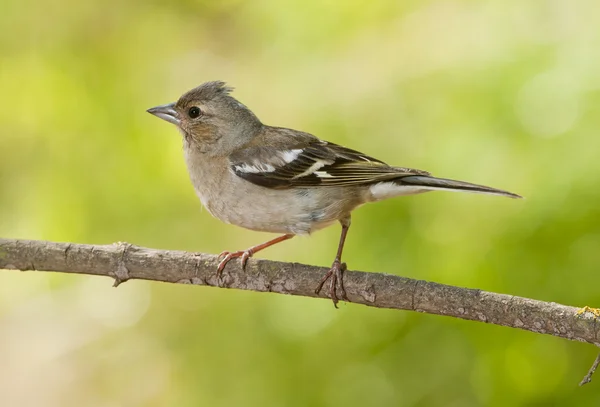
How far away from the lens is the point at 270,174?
4.53 m

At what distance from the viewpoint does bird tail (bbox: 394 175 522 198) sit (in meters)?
3.81

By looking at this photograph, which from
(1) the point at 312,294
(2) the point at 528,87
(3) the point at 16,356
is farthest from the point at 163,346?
(2) the point at 528,87

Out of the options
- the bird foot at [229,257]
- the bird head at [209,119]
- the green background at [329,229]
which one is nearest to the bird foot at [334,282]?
the bird foot at [229,257]

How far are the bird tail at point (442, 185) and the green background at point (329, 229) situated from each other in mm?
684

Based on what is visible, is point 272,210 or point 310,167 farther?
point 310,167

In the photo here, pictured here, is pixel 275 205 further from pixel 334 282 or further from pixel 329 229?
pixel 329 229

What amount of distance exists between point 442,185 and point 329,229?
1.61m

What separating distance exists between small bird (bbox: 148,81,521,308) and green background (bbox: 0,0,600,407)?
68cm

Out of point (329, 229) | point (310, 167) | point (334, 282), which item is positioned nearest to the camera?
point (334, 282)

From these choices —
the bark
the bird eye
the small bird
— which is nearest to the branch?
the bark

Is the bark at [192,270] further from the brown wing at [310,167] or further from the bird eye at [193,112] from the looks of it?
the bird eye at [193,112]

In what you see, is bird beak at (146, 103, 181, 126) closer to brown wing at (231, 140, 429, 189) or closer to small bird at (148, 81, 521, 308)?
small bird at (148, 81, 521, 308)

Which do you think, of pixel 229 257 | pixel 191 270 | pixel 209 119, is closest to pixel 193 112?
pixel 209 119

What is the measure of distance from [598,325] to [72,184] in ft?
15.7
